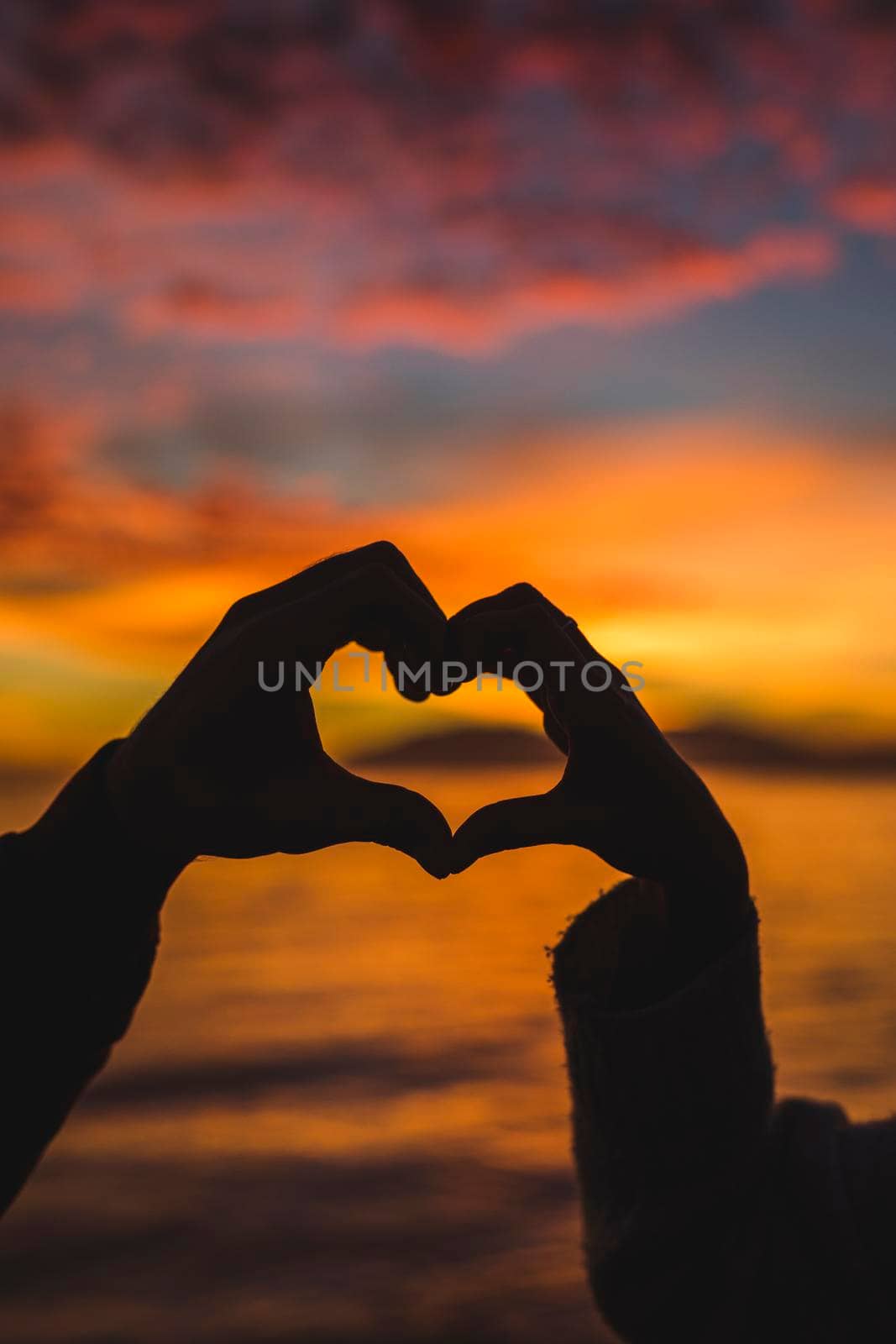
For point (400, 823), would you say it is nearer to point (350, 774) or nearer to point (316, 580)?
point (350, 774)

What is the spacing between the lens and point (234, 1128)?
5254 millimetres

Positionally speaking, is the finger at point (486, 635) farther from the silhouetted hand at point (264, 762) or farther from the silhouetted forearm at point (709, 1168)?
the silhouetted forearm at point (709, 1168)

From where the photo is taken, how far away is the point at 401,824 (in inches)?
52.8

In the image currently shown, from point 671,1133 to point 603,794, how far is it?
50 cm

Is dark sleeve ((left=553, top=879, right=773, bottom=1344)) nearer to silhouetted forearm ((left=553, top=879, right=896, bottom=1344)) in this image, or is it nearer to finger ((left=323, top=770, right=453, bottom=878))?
silhouetted forearm ((left=553, top=879, right=896, bottom=1344))

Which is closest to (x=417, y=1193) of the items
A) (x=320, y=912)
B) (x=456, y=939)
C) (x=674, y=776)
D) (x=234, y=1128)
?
(x=234, y=1128)

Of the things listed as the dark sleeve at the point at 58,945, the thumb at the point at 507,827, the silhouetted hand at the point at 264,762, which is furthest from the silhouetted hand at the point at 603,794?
the dark sleeve at the point at 58,945

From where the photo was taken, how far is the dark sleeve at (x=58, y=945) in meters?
1.40

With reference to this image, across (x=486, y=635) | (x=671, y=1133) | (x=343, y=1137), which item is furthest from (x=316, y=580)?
(x=343, y=1137)

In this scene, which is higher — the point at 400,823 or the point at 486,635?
the point at 486,635

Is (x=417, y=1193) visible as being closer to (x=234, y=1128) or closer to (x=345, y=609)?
(x=234, y=1128)

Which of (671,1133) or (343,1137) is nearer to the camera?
(671,1133)

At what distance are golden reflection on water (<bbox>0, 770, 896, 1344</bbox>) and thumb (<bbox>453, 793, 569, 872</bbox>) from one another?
436mm

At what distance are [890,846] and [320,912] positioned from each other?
12697 millimetres
